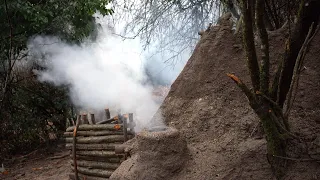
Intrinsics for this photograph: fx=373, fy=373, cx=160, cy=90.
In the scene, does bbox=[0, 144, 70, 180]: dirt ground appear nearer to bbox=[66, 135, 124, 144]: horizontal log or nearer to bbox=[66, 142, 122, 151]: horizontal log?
bbox=[66, 142, 122, 151]: horizontal log

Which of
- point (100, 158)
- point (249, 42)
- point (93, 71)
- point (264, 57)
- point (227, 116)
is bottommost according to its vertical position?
point (100, 158)

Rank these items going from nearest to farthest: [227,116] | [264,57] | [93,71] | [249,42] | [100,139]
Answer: [249,42], [264,57], [227,116], [100,139], [93,71]

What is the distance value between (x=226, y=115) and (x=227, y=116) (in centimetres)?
2

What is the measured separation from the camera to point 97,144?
596 centimetres

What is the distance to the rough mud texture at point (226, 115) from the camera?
3.45m

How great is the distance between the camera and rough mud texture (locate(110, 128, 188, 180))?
11.9 feet

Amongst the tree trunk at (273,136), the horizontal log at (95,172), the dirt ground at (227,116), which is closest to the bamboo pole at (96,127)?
the horizontal log at (95,172)

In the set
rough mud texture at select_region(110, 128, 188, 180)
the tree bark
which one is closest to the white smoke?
rough mud texture at select_region(110, 128, 188, 180)

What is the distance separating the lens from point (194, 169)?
144 inches

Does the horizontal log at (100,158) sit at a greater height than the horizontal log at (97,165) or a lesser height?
greater

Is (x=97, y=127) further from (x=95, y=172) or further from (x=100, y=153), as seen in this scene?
(x=95, y=172)

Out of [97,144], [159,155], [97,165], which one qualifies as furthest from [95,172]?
[159,155]

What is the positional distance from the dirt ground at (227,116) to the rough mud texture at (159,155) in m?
0.09

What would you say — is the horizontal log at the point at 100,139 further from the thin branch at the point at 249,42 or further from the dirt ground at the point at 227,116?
the thin branch at the point at 249,42
